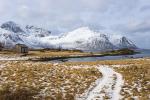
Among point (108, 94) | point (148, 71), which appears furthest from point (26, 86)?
point (148, 71)

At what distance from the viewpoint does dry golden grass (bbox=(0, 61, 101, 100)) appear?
24969 millimetres

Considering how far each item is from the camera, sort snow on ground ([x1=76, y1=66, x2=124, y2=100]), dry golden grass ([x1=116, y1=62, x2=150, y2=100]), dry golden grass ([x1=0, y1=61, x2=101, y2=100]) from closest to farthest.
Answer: snow on ground ([x1=76, y1=66, x2=124, y2=100])
dry golden grass ([x1=0, y1=61, x2=101, y2=100])
dry golden grass ([x1=116, y1=62, x2=150, y2=100])

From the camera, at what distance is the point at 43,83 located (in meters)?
30.3

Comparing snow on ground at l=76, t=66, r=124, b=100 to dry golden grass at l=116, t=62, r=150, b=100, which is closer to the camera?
snow on ground at l=76, t=66, r=124, b=100

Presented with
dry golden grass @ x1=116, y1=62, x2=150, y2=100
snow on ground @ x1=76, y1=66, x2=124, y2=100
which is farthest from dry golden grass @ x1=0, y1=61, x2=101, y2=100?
dry golden grass @ x1=116, y1=62, x2=150, y2=100

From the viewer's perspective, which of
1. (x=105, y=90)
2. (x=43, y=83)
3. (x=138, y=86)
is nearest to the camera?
(x=105, y=90)

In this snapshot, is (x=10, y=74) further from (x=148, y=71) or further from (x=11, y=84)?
(x=148, y=71)

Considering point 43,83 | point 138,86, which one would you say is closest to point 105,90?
point 138,86

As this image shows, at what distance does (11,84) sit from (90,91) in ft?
25.3

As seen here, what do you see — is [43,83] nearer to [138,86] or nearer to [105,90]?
[105,90]

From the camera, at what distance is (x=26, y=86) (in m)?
28.5

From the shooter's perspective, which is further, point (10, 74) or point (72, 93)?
point (10, 74)

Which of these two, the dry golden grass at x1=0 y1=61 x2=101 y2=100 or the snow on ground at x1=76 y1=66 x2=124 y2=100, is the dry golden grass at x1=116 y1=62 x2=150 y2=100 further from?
the dry golden grass at x1=0 y1=61 x2=101 y2=100

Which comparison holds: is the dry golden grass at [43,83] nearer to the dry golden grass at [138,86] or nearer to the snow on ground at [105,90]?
the snow on ground at [105,90]
